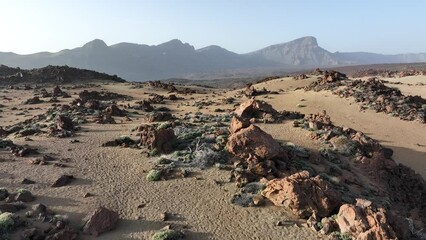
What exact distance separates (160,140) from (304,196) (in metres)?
8.31

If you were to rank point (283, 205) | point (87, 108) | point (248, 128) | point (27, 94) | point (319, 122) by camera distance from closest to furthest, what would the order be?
point (283, 205) → point (248, 128) → point (319, 122) → point (87, 108) → point (27, 94)

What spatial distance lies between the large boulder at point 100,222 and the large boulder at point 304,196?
556 centimetres

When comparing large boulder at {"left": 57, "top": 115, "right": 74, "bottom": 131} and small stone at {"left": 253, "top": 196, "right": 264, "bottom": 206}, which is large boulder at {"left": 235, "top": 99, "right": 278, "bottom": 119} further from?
small stone at {"left": 253, "top": 196, "right": 264, "bottom": 206}

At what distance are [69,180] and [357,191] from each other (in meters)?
11.9

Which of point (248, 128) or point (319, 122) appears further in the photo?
point (319, 122)

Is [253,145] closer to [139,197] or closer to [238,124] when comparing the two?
[238,124]

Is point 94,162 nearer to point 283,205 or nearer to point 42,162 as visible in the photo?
point 42,162

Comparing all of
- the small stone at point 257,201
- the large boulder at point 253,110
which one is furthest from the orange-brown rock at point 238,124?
the large boulder at point 253,110

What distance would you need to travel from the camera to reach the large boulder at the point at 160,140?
68.2 feet

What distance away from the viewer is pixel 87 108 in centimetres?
3434

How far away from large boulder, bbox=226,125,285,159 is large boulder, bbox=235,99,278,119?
9019mm

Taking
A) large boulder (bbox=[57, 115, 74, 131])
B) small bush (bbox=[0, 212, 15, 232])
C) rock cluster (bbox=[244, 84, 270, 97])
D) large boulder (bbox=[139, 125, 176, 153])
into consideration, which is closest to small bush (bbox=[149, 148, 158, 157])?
large boulder (bbox=[139, 125, 176, 153])

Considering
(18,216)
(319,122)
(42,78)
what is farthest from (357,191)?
(42,78)

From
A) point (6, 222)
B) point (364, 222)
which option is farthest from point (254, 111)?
point (6, 222)
